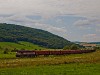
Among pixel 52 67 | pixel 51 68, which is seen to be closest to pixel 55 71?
pixel 51 68

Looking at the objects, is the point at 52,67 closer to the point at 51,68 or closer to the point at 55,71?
the point at 51,68

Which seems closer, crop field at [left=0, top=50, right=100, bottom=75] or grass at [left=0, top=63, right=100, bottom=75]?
grass at [left=0, top=63, right=100, bottom=75]

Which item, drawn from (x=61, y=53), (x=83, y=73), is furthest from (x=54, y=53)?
(x=83, y=73)

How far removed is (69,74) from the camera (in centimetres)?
3161

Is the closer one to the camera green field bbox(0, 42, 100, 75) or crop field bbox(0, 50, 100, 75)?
crop field bbox(0, 50, 100, 75)

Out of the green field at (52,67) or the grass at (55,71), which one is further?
the green field at (52,67)

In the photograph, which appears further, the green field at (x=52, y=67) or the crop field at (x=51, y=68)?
the green field at (x=52, y=67)

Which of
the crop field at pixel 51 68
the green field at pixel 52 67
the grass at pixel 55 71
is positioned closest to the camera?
the grass at pixel 55 71

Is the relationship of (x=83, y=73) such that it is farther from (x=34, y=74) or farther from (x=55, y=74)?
(x=34, y=74)

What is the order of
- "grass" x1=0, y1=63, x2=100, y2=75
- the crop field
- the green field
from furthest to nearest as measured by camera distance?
the green field, the crop field, "grass" x1=0, y1=63, x2=100, y2=75

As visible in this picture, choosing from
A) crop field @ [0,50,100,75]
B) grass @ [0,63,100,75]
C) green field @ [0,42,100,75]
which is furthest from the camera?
green field @ [0,42,100,75]

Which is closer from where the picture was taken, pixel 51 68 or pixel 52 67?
pixel 51 68

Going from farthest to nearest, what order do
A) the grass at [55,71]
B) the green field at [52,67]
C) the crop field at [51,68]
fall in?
the green field at [52,67]
the crop field at [51,68]
the grass at [55,71]

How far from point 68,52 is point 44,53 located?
11.4 meters
